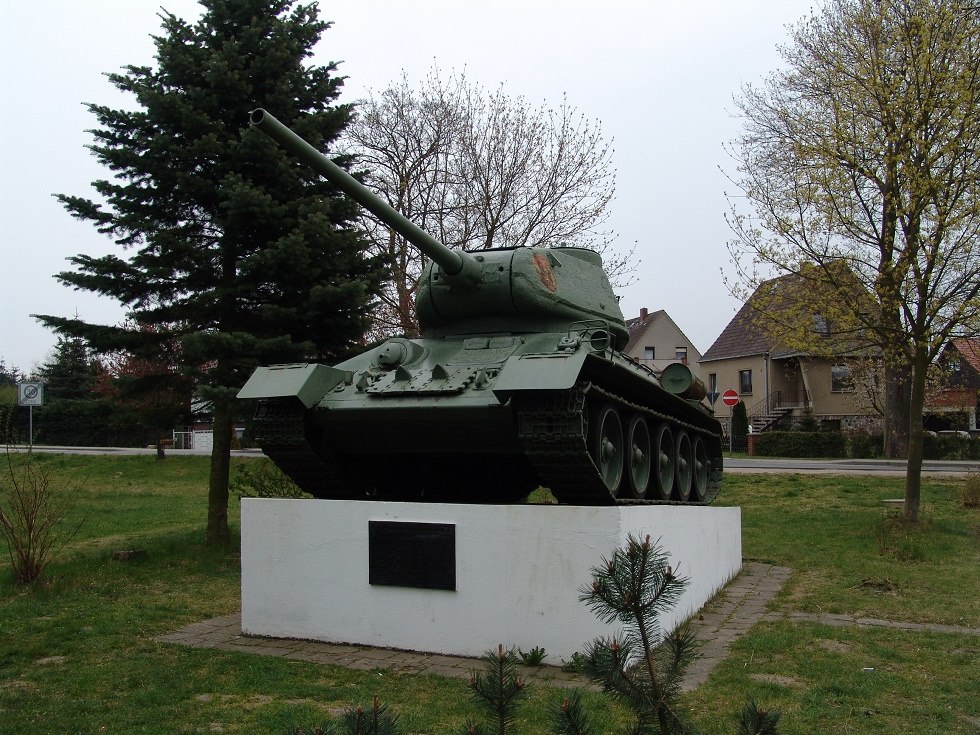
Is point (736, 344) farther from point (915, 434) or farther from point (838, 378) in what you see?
point (915, 434)

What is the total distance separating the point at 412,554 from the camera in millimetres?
7203

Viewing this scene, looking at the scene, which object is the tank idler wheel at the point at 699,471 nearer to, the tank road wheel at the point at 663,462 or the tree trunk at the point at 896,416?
the tank road wheel at the point at 663,462

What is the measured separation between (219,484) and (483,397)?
5.68 metres

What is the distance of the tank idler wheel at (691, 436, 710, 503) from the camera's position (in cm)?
1191

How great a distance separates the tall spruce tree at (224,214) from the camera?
10789mm

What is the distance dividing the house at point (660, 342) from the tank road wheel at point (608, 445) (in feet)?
143

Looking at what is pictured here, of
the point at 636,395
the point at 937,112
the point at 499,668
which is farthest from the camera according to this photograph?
the point at 937,112

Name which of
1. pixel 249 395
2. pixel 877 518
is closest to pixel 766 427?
pixel 877 518

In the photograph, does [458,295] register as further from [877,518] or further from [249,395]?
[877,518]

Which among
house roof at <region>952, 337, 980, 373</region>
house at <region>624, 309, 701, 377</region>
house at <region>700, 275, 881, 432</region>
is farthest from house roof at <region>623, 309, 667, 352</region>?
house roof at <region>952, 337, 980, 373</region>

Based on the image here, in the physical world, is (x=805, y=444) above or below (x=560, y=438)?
below

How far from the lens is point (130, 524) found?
51.3 feet

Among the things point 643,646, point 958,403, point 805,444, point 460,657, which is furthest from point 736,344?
point 643,646

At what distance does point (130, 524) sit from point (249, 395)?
909 cm
